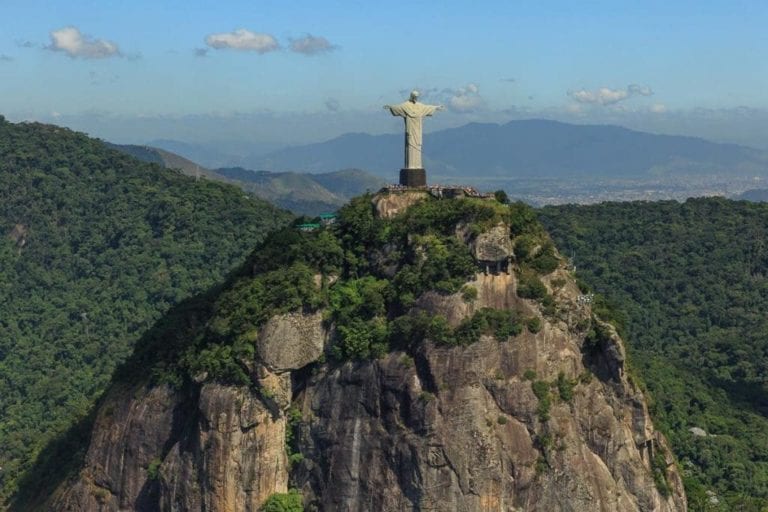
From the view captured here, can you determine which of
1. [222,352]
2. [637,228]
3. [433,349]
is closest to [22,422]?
[222,352]

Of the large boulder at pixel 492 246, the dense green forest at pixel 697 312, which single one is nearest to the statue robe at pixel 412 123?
the large boulder at pixel 492 246

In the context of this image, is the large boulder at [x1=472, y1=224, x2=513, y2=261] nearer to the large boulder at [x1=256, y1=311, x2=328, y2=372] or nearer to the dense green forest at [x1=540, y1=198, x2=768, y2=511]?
the large boulder at [x1=256, y1=311, x2=328, y2=372]

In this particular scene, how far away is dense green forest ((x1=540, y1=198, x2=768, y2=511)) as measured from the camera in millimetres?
69500

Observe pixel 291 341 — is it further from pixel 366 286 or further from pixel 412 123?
pixel 412 123

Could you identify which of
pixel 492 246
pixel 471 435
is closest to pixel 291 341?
pixel 471 435

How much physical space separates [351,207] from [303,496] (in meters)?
12.6

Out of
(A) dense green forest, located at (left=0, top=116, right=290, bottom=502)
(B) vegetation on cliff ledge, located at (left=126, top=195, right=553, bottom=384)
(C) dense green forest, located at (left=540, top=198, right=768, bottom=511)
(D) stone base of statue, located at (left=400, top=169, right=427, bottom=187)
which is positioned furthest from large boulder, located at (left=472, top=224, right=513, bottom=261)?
(A) dense green forest, located at (left=0, top=116, right=290, bottom=502)

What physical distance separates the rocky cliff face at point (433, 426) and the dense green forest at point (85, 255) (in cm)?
4045

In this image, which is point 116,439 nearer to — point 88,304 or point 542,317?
point 542,317

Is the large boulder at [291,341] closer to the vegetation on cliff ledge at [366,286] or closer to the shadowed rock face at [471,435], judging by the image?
the vegetation on cliff ledge at [366,286]

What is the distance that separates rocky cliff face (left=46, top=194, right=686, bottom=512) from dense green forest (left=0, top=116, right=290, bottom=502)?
40.5m

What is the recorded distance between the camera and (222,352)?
38.4 metres

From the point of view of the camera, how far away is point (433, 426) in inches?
1398

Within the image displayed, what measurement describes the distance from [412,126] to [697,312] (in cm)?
6917
